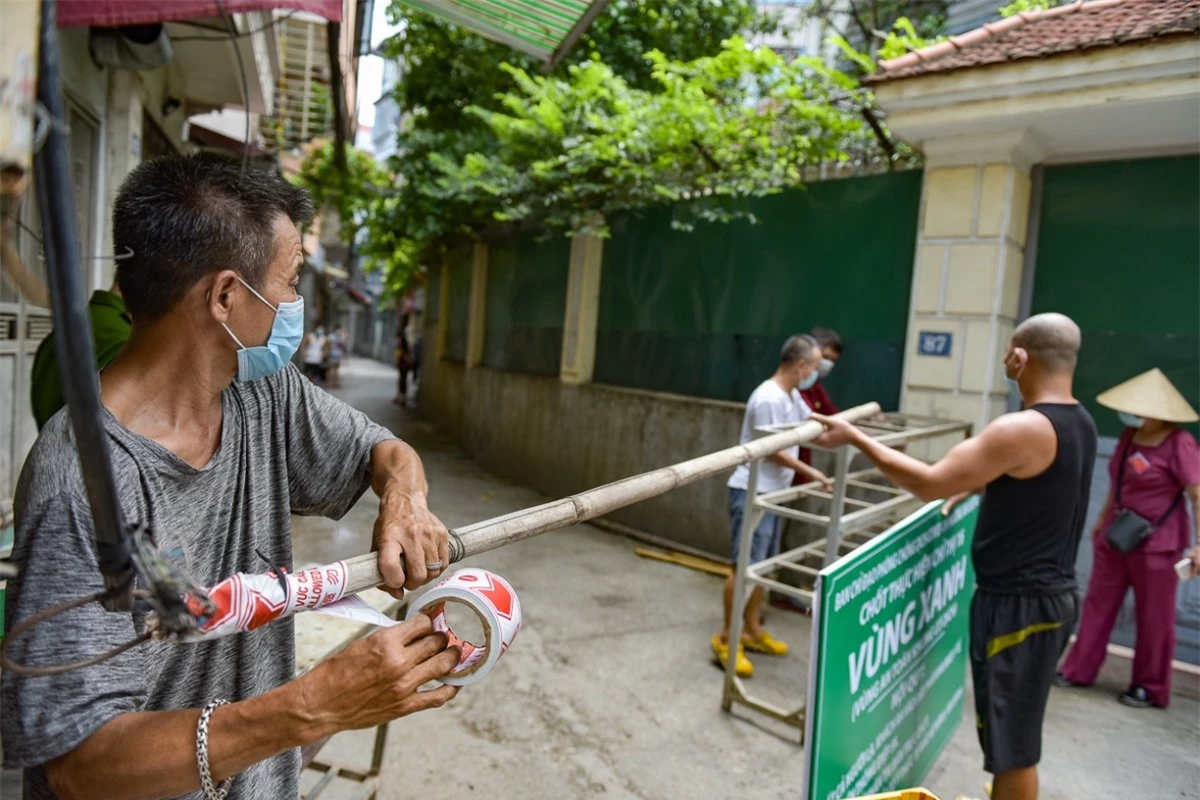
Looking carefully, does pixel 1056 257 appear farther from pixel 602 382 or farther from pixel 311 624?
pixel 311 624

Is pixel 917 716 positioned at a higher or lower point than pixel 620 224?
lower

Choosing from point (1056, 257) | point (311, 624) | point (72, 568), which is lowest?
point (311, 624)

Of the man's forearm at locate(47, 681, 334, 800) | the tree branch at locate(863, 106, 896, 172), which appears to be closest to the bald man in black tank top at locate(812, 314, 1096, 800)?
the man's forearm at locate(47, 681, 334, 800)

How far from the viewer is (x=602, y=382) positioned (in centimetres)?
745

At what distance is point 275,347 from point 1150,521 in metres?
4.16

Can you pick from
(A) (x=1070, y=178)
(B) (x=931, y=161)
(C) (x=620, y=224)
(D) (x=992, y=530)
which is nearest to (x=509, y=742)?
(D) (x=992, y=530)

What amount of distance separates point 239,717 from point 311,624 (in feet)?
5.40

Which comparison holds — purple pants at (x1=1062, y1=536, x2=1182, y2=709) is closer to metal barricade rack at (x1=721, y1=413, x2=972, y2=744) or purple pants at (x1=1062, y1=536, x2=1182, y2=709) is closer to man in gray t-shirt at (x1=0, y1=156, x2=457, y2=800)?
metal barricade rack at (x1=721, y1=413, x2=972, y2=744)

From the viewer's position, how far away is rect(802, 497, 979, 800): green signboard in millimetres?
2105

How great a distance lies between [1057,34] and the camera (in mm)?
4203

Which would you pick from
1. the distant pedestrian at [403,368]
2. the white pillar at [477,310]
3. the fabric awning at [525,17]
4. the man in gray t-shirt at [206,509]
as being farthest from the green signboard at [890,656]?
the distant pedestrian at [403,368]

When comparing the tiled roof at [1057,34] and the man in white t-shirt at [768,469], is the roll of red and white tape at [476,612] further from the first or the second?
the tiled roof at [1057,34]

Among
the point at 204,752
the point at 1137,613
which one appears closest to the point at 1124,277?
the point at 1137,613

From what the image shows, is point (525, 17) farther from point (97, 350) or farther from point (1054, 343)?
point (1054, 343)
